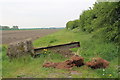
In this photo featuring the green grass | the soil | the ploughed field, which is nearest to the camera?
the green grass

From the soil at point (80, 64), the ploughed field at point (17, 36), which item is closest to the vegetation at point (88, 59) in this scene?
the soil at point (80, 64)

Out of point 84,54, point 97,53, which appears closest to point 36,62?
point 84,54

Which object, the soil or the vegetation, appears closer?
the vegetation

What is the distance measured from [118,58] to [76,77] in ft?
8.93

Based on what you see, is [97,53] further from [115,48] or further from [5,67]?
[5,67]

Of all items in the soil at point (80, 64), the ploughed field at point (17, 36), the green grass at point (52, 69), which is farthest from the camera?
the ploughed field at point (17, 36)

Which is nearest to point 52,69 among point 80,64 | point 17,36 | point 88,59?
point 80,64

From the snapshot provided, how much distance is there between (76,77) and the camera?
4.26 m

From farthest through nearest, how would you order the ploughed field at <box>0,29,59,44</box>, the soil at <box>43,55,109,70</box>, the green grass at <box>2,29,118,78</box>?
the ploughed field at <box>0,29,59,44</box>
the soil at <box>43,55,109,70</box>
the green grass at <box>2,29,118,78</box>

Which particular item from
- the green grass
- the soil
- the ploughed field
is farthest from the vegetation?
the ploughed field

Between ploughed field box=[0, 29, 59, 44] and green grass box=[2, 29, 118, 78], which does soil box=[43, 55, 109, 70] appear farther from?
ploughed field box=[0, 29, 59, 44]

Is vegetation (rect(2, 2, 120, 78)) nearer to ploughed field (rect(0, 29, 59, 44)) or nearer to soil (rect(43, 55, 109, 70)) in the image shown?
soil (rect(43, 55, 109, 70))

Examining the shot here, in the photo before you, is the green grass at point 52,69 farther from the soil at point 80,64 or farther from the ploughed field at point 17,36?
the ploughed field at point 17,36

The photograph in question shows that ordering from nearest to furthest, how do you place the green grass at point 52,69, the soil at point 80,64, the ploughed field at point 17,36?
the green grass at point 52,69 → the soil at point 80,64 → the ploughed field at point 17,36
